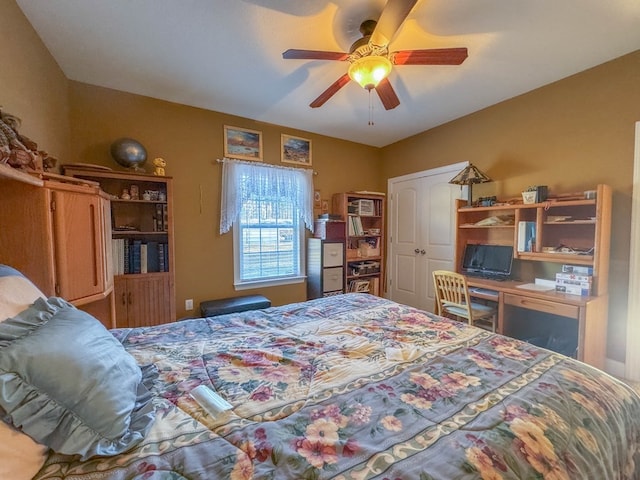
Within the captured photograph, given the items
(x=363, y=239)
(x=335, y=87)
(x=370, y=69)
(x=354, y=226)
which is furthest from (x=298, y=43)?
(x=363, y=239)

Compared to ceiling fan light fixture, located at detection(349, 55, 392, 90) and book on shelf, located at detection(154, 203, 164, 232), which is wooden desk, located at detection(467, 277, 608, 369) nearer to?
ceiling fan light fixture, located at detection(349, 55, 392, 90)

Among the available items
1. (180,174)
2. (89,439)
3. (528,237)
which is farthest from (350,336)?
(180,174)

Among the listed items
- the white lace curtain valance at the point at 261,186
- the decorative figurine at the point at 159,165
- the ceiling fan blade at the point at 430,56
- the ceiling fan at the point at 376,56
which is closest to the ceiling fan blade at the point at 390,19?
the ceiling fan at the point at 376,56

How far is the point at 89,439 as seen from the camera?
2.23 feet

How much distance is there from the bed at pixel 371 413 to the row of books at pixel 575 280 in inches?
58.5

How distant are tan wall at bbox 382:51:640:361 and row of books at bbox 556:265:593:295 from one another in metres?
0.28

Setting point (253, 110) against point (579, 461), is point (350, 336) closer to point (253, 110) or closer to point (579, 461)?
point (579, 461)

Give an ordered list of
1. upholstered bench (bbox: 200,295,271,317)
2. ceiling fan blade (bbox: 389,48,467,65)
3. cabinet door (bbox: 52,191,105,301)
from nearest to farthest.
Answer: cabinet door (bbox: 52,191,105,301), ceiling fan blade (bbox: 389,48,467,65), upholstered bench (bbox: 200,295,271,317)

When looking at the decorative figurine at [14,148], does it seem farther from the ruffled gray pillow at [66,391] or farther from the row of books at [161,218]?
the row of books at [161,218]

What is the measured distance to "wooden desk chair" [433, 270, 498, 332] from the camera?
269 centimetres

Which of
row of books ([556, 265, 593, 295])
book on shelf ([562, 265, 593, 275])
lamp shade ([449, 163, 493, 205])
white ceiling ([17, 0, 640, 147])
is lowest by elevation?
row of books ([556, 265, 593, 295])

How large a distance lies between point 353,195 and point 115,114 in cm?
282

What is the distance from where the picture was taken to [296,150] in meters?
3.81

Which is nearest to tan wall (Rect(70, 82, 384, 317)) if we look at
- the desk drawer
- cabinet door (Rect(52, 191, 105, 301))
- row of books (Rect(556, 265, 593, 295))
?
cabinet door (Rect(52, 191, 105, 301))
